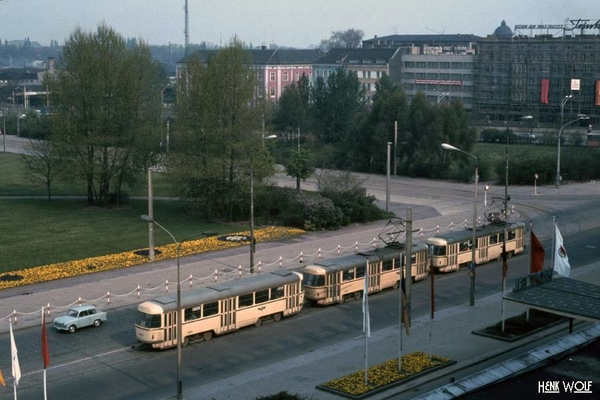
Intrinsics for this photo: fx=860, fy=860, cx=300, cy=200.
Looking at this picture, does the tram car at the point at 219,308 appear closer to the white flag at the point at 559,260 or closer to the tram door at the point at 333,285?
the tram door at the point at 333,285

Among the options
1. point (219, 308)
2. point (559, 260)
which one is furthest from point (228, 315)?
point (559, 260)

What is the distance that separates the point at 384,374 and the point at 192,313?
8030 millimetres

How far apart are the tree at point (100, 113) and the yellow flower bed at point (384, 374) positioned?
36622 mm

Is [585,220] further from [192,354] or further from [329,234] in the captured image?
[192,354]

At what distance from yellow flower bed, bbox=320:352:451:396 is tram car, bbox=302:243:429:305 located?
278 inches

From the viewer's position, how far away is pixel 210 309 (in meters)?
33.3

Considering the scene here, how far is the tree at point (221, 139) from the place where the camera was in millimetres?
57562

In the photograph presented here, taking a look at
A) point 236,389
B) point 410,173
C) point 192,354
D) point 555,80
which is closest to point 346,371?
point 236,389

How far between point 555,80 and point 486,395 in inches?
4060

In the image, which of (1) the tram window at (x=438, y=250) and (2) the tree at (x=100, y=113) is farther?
(2) the tree at (x=100, y=113)

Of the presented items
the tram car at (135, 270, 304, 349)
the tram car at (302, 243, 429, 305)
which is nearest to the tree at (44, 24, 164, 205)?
the tram car at (302, 243, 429, 305)

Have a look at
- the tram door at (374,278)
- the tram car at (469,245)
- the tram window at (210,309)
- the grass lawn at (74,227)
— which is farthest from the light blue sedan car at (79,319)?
the tram car at (469,245)

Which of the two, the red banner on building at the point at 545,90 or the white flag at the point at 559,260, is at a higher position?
the red banner on building at the point at 545,90

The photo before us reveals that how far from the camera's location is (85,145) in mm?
61344
